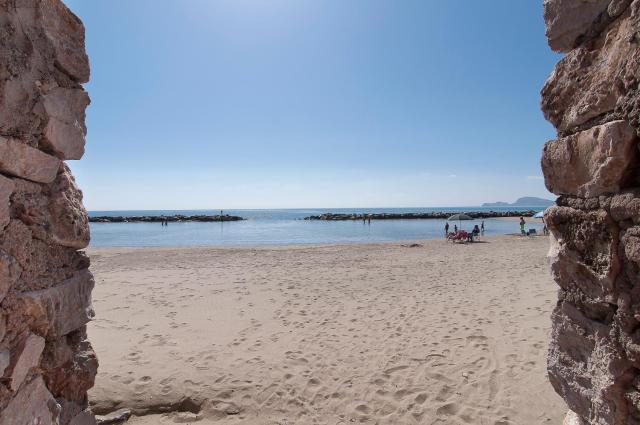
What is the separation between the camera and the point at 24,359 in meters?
2.13

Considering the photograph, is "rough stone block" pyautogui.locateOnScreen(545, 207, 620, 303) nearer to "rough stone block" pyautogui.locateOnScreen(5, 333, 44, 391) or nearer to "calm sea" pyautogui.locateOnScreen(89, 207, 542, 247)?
"rough stone block" pyautogui.locateOnScreen(5, 333, 44, 391)

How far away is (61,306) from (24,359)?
0.41 metres

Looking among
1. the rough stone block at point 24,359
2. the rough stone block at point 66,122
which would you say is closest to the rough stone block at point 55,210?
the rough stone block at point 66,122

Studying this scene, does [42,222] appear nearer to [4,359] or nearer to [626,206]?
[4,359]

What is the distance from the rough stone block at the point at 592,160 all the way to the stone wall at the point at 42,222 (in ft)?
11.2

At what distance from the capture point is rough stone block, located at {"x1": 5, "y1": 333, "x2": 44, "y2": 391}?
6.65 feet

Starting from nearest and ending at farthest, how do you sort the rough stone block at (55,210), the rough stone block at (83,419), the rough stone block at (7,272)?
1. the rough stone block at (7,272)
2. the rough stone block at (55,210)
3. the rough stone block at (83,419)

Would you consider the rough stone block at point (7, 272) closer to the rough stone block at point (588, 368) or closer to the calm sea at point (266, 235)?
the rough stone block at point (588, 368)

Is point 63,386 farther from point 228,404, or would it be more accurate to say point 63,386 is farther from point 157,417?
point 228,404

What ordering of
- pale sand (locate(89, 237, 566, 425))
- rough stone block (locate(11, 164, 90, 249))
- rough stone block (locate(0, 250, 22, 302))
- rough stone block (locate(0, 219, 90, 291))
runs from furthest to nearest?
pale sand (locate(89, 237, 566, 425))
rough stone block (locate(11, 164, 90, 249))
rough stone block (locate(0, 219, 90, 291))
rough stone block (locate(0, 250, 22, 302))

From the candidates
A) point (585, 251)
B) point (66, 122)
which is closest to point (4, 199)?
point (66, 122)

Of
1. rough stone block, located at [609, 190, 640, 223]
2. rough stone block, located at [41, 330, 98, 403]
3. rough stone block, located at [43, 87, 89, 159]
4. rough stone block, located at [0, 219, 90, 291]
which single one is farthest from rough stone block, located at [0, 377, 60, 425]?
rough stone block, located at [609, 190, 640, 223]

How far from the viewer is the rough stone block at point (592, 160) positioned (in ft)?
6.43

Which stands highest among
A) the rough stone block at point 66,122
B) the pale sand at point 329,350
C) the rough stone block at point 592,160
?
the rough stone block at point 66,122
